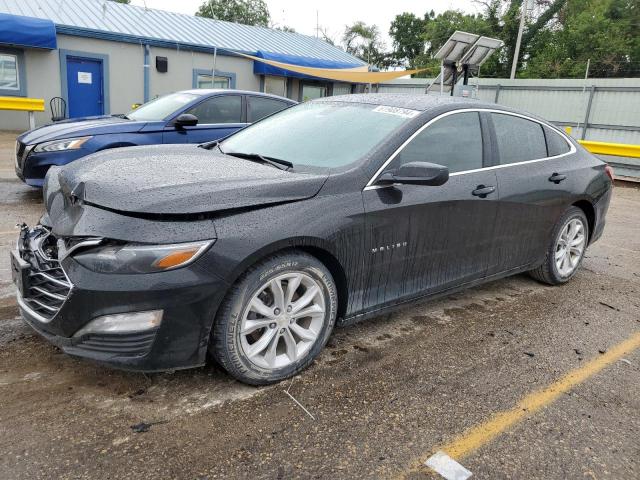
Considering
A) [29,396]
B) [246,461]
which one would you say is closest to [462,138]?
[246,461]

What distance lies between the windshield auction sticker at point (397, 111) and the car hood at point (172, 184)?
875mm

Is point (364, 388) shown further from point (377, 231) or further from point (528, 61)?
point (528, 61)

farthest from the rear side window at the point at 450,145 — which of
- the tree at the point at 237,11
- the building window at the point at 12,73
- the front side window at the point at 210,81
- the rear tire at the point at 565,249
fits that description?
the tree at the point at 237,11

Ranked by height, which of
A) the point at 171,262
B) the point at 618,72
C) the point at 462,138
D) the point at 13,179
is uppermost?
the point at 618,72

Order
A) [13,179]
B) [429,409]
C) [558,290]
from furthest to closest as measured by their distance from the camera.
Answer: [13,179]
[558,290]
[429,409]

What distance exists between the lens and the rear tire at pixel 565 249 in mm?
4562

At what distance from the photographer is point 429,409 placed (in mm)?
2721

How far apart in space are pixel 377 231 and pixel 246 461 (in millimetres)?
1455

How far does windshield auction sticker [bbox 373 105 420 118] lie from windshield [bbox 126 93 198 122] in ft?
13.6

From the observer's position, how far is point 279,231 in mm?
2631

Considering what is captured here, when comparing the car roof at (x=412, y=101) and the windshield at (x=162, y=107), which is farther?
the windshield at (x=162, y=107)

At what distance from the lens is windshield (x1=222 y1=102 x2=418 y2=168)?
3240 millimetres

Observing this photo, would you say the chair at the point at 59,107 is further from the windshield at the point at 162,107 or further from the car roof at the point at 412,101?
the car roof at the point at 412,101

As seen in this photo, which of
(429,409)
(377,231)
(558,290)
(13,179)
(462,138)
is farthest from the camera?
(13,179)
